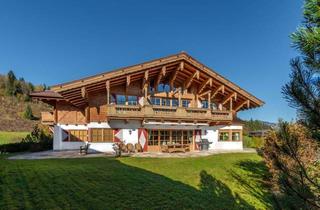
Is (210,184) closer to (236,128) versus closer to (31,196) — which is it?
(31,196)

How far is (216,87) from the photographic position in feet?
72.1

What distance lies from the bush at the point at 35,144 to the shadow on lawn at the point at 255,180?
16.6 metres

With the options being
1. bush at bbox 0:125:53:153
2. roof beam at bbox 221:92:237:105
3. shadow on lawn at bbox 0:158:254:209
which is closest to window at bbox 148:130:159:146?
roof beam at bbox 221:92:237:105

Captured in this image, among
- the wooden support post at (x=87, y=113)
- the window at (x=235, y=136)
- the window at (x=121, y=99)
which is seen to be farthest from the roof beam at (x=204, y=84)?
the wooden support post at (x=87, y=113)

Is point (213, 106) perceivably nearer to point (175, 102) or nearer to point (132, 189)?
point (175, 102)

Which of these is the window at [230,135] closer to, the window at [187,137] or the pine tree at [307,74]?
the window at [187,137]

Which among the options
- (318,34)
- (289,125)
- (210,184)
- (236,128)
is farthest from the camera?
(236,128)

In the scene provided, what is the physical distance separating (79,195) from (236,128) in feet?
63.7

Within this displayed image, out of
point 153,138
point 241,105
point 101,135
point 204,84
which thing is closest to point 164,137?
point 153,138

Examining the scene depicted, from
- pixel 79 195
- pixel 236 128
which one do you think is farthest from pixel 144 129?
pixel 79 195

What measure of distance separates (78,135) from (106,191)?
45.9ft

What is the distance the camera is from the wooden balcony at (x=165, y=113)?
1756cm

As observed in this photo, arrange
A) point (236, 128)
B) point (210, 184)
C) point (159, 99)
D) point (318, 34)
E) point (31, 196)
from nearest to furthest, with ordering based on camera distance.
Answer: point (318, 34) → point (31, 196) → point (210, 184) → point (159, 99) → point (236, 128)

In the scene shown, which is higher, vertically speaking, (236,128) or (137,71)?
(137,71)
